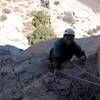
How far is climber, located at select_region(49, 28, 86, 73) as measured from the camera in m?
9.10

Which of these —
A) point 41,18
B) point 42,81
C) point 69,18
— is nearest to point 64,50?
point 42,81

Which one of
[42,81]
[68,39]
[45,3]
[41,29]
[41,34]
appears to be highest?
[45,3]

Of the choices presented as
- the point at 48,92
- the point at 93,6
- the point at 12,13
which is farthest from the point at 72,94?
the point at 93,6

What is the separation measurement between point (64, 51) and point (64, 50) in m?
0.05

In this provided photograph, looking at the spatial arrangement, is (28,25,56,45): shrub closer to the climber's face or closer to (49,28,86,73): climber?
(49,28,86,73): climber

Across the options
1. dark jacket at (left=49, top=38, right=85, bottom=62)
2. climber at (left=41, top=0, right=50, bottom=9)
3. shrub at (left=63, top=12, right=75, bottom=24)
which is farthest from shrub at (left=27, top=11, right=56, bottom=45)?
dark jacket at (left=49, top=38, right=85, bottom=62)

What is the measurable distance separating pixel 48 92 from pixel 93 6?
35.1m

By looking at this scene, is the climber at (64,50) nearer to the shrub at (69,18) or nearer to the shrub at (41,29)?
the shrub at (41,29)

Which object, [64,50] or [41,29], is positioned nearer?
[64,50]

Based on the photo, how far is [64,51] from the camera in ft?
31.7

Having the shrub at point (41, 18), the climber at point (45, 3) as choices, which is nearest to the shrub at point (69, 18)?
the shrub at point (41, 18)

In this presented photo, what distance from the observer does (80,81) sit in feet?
26.9

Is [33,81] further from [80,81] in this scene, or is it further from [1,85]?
[80,81]

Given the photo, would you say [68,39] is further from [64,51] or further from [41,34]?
[41,34]
